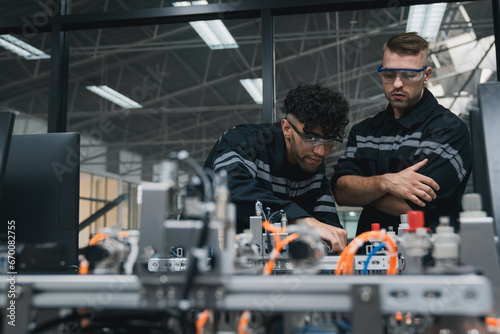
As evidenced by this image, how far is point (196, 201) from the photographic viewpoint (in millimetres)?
762

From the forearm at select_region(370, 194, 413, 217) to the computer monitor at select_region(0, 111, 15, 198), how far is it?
1279mm

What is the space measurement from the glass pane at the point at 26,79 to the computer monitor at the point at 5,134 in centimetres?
657

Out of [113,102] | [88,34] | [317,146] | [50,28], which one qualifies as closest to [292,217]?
[317,146]

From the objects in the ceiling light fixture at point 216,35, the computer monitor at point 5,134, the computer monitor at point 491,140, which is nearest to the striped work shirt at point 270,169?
the computer monitor at point 5,134

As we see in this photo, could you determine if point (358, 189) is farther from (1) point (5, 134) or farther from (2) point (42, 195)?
(1) point (5, 134)

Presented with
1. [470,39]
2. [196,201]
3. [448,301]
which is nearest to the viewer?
[448,301]

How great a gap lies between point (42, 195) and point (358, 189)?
1.11m

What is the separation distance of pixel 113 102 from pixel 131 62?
2128 millimetres

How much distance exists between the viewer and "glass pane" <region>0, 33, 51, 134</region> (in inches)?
305

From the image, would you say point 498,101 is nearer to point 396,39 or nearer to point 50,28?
point 396,39

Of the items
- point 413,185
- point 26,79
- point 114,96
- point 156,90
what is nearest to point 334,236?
point 413,185

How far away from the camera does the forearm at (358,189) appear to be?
1.72m

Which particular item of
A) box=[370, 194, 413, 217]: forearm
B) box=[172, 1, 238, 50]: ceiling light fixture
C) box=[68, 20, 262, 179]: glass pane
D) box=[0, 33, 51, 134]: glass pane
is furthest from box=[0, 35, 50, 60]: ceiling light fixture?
box=[370, 194, 413, 217]: forearm

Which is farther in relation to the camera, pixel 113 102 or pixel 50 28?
pixel 113 102
